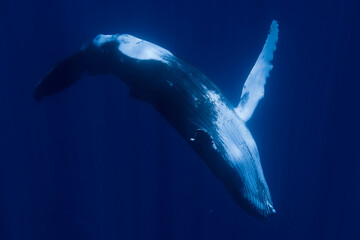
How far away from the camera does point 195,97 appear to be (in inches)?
177

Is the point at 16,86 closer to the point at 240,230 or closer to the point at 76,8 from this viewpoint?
the point at 76,8

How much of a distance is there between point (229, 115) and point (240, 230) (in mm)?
9170

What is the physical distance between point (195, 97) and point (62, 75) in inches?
112

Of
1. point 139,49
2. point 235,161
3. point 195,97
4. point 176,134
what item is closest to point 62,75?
point 139,49

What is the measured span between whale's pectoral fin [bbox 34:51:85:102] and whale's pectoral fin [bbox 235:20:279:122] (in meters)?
2.91

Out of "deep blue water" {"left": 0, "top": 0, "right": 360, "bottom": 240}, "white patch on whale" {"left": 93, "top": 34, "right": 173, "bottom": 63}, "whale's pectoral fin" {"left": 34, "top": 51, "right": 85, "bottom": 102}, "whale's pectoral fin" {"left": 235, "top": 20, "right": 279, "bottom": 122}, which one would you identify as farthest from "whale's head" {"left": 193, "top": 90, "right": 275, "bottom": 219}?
"deep blue water" {"left": 0, "top": 0, "right": 360, "bottom": 240}

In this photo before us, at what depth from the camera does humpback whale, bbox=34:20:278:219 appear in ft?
12.5

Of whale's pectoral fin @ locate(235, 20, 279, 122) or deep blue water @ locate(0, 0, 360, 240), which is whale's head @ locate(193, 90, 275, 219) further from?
deep blue water @ locate(0, 0, 360, 240)

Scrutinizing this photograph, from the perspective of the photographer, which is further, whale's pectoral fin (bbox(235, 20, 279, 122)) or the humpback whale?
whale's pectoral fin (bbox(235, 20, 279, 122))

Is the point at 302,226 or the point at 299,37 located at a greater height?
the point at 299,37

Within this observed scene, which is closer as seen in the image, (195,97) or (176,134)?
(195,97)

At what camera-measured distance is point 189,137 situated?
13.7ft

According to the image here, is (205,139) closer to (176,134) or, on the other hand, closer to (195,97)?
(195,97)

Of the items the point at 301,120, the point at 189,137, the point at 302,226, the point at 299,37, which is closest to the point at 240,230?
the point at 302,226
